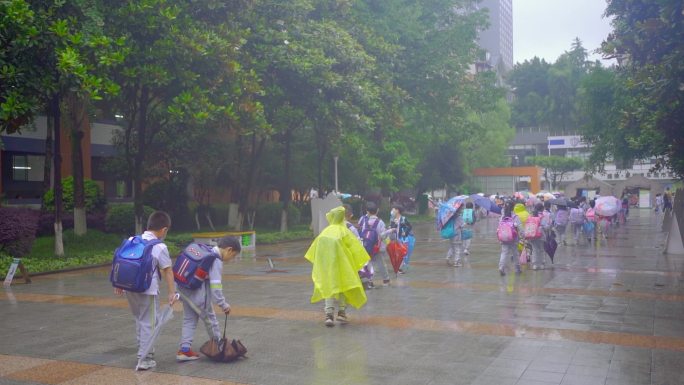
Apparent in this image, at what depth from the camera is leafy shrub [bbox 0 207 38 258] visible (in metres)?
16.0

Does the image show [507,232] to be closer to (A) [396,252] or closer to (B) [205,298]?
(A) [396,252]

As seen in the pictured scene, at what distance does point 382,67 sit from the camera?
2881 cm

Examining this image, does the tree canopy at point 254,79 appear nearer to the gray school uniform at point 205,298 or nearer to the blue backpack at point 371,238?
the gray school uniform at point 205,298

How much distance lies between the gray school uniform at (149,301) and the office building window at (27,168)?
2352cm

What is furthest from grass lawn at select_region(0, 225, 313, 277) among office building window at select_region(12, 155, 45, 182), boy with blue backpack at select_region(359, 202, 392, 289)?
boy with blue backpack at select_region(359, 202, 392, 289)

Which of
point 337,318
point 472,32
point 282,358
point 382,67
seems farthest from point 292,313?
point 472,32

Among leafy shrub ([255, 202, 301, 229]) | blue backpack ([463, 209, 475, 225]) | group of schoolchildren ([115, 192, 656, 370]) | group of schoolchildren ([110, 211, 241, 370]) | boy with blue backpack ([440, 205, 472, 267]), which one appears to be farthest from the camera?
leafy shrub ([255, 202, 301, 229])

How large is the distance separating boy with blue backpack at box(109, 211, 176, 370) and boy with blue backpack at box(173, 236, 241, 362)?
0.25m

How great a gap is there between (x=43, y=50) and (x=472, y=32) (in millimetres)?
26511

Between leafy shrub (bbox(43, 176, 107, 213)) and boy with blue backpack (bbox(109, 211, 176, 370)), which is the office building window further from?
boy with blue backpack (bbox(109, 211, 176, 370))

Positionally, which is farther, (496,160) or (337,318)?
(496,160)

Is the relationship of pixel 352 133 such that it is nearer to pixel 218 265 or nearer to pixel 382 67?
pixel 382 67

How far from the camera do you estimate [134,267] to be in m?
6.19

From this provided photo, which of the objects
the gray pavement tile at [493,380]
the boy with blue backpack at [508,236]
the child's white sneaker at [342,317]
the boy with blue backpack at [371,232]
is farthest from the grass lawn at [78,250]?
the gray pavement tile at [493,380]
